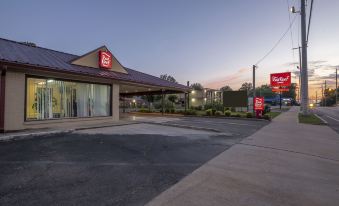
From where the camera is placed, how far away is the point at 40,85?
12227 mm

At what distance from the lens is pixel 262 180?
5004 mm

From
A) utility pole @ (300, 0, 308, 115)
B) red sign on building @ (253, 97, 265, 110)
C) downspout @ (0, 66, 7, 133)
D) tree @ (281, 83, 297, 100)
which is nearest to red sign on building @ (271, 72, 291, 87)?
utility pole @ (300, 0, 308, 115)

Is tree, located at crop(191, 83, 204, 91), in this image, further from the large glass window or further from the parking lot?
the parking lot

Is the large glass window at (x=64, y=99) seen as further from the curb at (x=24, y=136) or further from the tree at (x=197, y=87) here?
the tree at (x=197, y=87)

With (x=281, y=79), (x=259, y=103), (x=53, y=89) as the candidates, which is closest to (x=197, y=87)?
(x=281, y=79)

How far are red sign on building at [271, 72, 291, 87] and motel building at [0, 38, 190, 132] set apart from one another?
32799 millimetres

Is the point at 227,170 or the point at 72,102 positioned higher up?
the point at 72,102

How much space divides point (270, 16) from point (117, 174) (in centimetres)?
2576

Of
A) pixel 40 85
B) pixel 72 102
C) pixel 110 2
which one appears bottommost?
pixel 72 102

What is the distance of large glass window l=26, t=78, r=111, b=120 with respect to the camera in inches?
469

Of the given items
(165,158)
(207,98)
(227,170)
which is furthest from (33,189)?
(207,98)

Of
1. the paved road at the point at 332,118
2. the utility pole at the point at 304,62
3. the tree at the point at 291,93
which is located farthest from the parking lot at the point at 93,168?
the tree at the point at 291,93

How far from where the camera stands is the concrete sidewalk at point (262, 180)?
3945mm

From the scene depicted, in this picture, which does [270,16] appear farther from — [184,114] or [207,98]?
[207,98]
